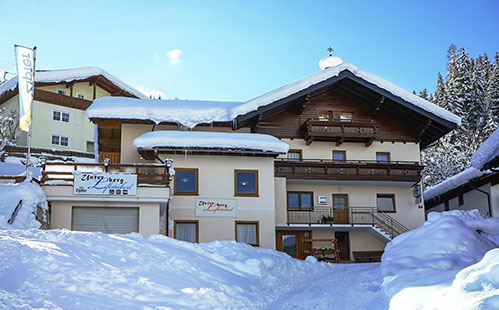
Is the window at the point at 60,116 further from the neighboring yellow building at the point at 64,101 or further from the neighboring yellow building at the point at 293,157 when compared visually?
the neighboring yellow building at the point at 293,157

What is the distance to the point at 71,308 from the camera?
8.30 metres

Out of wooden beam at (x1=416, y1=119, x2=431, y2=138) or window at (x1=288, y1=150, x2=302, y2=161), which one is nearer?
window at (x1=288, y1=150, x2=302, y2=161)

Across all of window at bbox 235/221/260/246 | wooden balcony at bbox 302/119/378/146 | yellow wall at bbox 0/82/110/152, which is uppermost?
yellow wall at bbox 0/82/110/152

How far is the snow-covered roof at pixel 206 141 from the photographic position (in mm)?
22156

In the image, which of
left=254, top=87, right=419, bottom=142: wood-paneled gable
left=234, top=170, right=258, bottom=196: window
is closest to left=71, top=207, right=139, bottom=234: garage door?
left=234, top=170, right=258, bottom=196: window

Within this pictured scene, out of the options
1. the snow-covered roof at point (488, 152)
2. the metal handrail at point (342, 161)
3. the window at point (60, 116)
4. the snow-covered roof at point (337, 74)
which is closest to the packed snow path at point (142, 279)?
the snow-covered roof at point (488, 152)

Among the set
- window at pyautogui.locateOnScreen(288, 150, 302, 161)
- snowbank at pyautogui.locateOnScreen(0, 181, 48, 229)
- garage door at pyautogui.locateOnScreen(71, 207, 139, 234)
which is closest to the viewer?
snowbank at pyautogui.locateOnScreen(0, 181, 48, 229)

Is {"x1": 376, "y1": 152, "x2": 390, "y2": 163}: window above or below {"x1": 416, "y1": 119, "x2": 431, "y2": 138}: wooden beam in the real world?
below

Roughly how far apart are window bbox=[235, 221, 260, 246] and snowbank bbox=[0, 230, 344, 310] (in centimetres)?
714

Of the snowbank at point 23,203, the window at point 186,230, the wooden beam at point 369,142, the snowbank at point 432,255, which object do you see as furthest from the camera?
the wooden beam at point 369,142

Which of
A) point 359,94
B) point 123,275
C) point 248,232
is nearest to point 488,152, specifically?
point 123,275

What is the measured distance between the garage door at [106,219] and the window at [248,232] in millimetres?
4566

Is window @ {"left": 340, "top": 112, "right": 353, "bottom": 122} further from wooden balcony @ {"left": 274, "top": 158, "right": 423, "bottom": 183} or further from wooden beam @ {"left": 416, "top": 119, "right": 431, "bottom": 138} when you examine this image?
wooden beam @ {"left": 416, "top": 119, "right": 431, "bottom": 138}

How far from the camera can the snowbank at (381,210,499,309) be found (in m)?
8.10
